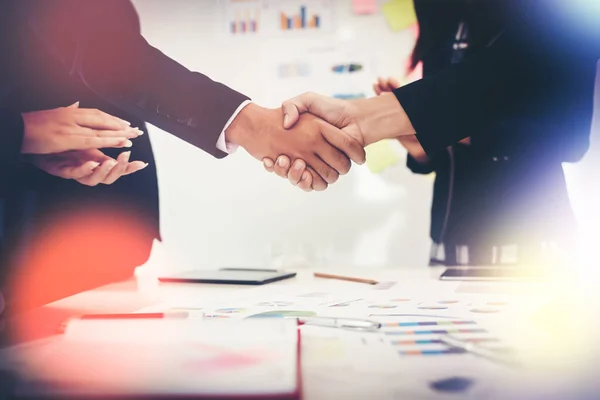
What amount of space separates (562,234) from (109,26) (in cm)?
134

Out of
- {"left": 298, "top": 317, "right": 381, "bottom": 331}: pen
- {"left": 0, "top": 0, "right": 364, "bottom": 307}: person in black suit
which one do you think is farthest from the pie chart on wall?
{"left": 0, "top": 0, "right": 364, "bottom": 307}: person in black suit

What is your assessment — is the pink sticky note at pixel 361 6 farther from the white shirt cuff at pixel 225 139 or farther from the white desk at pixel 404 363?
the white desk at pixel 404 363

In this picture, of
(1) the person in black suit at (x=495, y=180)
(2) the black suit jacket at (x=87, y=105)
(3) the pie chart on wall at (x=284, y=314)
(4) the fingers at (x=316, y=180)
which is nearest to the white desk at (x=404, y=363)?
(3) the pie chart on wall at (x=284, y=314)

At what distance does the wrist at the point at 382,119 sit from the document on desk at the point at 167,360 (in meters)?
0.74

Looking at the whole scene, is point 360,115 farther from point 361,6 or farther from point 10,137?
point 361,6

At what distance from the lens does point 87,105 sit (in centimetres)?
116

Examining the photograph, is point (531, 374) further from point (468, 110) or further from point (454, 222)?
point (454, 222)

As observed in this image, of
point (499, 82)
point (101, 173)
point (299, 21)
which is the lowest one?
point (101, 173)

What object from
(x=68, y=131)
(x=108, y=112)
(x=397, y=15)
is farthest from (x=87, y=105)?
(x=397, y=15)

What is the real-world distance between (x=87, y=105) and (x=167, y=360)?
2.93 feet

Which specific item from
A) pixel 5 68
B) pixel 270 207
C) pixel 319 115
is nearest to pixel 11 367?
pixel 5 68

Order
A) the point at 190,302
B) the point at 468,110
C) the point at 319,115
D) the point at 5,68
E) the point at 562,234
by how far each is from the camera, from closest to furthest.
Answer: the point at 190,302 → the point at 5,68 → the point at 468,110 → the point at 319,115 → the point at 562,234

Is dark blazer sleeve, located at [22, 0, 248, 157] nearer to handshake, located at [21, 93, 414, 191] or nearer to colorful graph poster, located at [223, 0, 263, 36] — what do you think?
handshake, located at [21, 93, 414, 191]

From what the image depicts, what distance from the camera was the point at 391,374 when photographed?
41 centimetres
